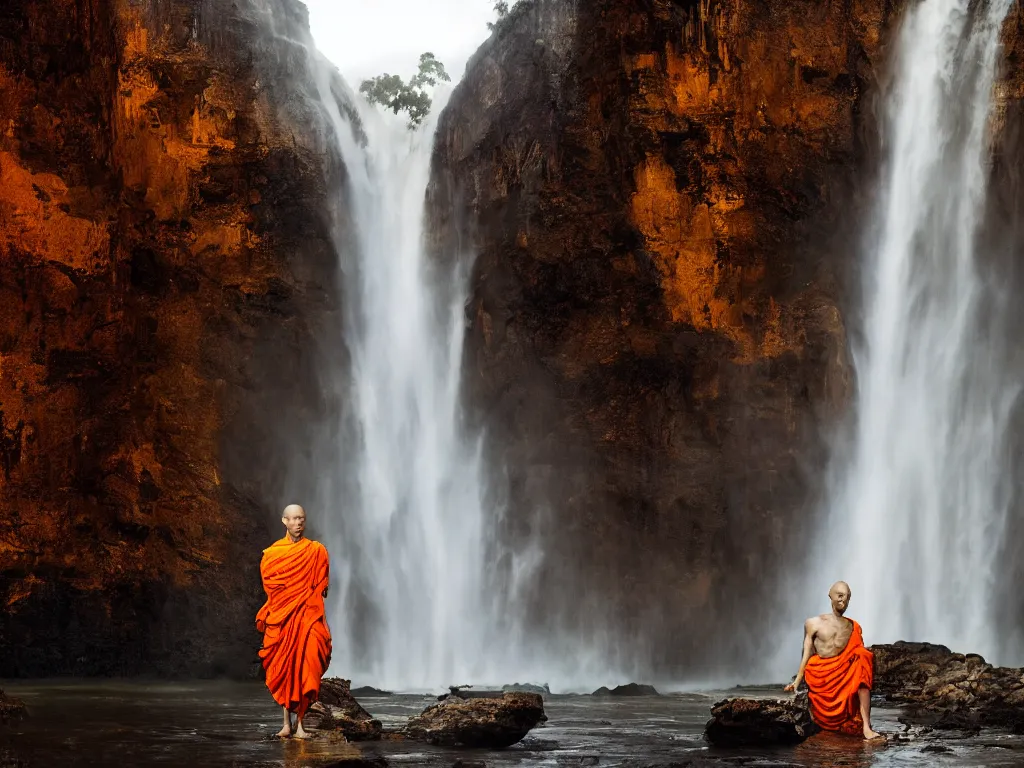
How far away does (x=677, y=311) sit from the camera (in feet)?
89.4

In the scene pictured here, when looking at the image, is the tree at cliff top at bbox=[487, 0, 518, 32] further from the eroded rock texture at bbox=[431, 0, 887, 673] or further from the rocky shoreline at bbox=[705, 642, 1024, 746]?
the rocky shoreline at bbox=[705, 642, 1024, 746]

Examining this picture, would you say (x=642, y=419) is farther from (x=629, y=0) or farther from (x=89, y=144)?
(x=89, y=144)

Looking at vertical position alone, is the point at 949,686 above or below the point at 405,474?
below

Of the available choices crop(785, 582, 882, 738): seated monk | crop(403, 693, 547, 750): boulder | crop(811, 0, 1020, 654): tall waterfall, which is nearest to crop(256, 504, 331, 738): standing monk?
crop(403, 693, 547, 750): boulder

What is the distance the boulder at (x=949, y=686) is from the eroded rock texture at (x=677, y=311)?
6935 mm

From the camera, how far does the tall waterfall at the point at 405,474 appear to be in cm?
2602

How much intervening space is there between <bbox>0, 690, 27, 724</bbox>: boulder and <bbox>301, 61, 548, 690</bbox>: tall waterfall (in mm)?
11483

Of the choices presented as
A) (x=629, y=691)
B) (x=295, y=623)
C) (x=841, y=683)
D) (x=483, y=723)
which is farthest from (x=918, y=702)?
(x=295, y=623)

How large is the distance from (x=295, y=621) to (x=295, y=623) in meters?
0.02

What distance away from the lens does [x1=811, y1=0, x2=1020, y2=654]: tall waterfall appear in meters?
24.9

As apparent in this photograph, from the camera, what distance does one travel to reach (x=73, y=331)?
26.4m

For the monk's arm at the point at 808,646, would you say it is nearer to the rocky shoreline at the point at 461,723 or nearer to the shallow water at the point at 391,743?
the shallow water at the point at 391,743

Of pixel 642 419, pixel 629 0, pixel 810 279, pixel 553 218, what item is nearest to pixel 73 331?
pixel 553 218

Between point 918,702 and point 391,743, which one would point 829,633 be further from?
point 918,702
